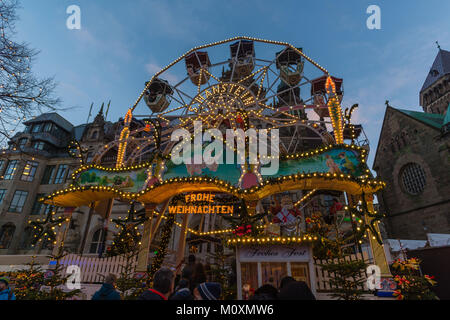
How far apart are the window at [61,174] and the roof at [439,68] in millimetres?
59516

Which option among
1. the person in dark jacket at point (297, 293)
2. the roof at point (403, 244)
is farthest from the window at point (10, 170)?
the roof at point (403, 244)

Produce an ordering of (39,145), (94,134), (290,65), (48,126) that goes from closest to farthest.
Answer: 1. (290,65)
2. (94,134)
3. (39,145)
4. (48,126)

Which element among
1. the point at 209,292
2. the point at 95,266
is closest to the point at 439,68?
the point at 209,292

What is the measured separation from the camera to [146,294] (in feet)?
10.8

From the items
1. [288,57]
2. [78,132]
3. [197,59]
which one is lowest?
[288,57]

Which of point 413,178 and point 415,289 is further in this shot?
point 413,178

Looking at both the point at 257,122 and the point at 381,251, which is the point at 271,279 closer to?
the point at 381,251

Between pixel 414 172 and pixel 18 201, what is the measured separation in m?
45.8

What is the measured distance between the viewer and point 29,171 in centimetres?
2942

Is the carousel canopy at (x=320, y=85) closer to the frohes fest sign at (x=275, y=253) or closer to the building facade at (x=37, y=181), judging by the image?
the frohes fest sign at (x=275, y=253)

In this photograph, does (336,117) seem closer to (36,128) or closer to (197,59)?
(197,59)

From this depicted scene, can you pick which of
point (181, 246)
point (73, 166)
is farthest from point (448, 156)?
point (73, 166)

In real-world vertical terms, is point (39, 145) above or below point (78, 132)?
below
